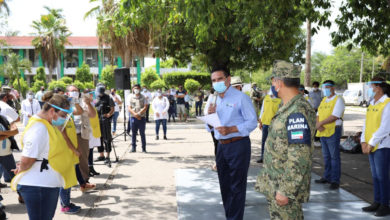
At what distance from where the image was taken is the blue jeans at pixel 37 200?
301 centimetres

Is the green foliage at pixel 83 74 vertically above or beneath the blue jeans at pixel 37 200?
above

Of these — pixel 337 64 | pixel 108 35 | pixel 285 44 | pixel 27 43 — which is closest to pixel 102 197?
pixel 285 44

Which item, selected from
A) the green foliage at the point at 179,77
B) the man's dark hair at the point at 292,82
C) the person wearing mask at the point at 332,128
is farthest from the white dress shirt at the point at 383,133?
the green foliage at the point at 179,77

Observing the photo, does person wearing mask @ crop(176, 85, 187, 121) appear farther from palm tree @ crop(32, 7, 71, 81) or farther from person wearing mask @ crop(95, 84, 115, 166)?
palm tree @ crop(32, 7, 71, 81)

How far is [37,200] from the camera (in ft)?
9.92

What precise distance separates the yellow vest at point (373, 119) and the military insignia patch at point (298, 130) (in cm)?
258

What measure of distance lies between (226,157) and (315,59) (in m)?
82.7

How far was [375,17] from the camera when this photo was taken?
9.12 m

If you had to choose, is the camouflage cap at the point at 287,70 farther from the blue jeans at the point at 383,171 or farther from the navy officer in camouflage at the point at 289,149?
the blue jeans at the point at 383,171

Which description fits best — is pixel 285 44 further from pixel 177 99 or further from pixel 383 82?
pixel 383 82

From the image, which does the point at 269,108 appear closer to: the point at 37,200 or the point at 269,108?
the point at 269,108

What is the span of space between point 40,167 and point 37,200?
312mm

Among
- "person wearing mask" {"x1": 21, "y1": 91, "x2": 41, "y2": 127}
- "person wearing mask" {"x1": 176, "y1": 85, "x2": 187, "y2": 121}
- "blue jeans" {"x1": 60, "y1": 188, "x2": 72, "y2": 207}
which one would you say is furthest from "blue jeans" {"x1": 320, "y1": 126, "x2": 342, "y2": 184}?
"person wearing mask" {"x1": 176, "y1": 85, "x2": 187, "y2": 121}

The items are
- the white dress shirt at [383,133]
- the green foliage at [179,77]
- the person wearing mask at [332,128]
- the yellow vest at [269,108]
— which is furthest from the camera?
the green foliage at [179,77]
